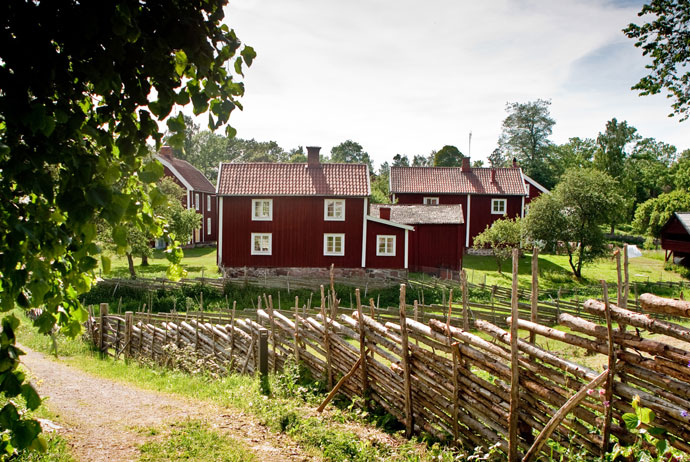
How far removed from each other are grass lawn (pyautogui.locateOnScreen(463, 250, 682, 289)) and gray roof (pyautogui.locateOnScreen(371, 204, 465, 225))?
10.9 feet

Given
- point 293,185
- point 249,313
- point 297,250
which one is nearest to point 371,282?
point 297,250

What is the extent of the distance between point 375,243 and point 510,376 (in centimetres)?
2045

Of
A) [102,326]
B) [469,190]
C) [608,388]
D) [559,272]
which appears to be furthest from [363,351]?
[469,190]

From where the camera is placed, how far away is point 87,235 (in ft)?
8.46

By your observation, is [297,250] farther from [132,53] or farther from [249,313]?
[132,53]

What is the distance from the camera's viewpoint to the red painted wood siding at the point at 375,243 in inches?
1008

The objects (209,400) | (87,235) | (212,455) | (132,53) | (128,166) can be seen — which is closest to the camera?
(87,235)

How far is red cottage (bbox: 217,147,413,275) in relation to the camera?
1008 inches

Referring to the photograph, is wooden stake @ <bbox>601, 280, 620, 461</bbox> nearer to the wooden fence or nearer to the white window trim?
the wooden fence

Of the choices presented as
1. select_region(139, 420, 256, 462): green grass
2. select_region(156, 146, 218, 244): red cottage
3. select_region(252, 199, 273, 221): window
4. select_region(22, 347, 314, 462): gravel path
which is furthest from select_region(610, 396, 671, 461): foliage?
select_region(156, 146, 218, 244): red cottage

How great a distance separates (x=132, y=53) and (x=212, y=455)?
4386 millimetres

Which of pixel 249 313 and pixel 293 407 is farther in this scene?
pixel 249 313

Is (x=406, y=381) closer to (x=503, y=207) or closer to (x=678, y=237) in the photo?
(x=678, y=237)

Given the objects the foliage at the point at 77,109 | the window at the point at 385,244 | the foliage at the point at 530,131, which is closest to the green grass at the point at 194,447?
the foliage at the point at 77,109
